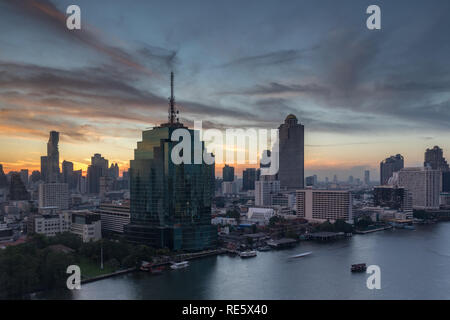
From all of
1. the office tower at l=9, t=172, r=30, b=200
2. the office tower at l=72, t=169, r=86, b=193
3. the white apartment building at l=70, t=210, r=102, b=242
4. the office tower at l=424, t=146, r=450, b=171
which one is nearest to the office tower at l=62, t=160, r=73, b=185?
the office tower at l=72, t=169, r=86, b=193

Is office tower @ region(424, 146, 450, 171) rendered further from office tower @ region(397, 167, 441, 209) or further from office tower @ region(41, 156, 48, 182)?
office tower @ region(41, 156, 48, 182)

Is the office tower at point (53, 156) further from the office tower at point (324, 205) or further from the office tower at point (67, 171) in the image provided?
the office tower at point (324, 205)

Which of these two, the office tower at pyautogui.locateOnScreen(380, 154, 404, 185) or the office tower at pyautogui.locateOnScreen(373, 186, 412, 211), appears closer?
the office tower at pyautogui.locateOnScreen(373, 186, 412, 211)

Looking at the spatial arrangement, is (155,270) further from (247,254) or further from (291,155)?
(291,155)

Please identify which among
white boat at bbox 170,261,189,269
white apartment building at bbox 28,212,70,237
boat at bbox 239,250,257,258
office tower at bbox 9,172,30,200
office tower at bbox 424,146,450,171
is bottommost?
boat at bbox 239,250,257,258

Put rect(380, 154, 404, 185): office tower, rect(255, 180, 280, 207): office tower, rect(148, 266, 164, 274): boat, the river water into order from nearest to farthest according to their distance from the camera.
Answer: the river water → rect(148, 266, 164, 274): boat → rect(255, 180, 280, 207): office tower → rect(380, 154, 404, 185): office tower

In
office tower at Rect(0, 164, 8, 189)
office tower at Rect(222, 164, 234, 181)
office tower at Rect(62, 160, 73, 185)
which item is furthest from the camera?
office tower at Rect(222, 164, 234, 181)

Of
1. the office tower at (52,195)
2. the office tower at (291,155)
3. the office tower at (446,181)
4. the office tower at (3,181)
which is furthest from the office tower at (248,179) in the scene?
the office tower at (3,181)
